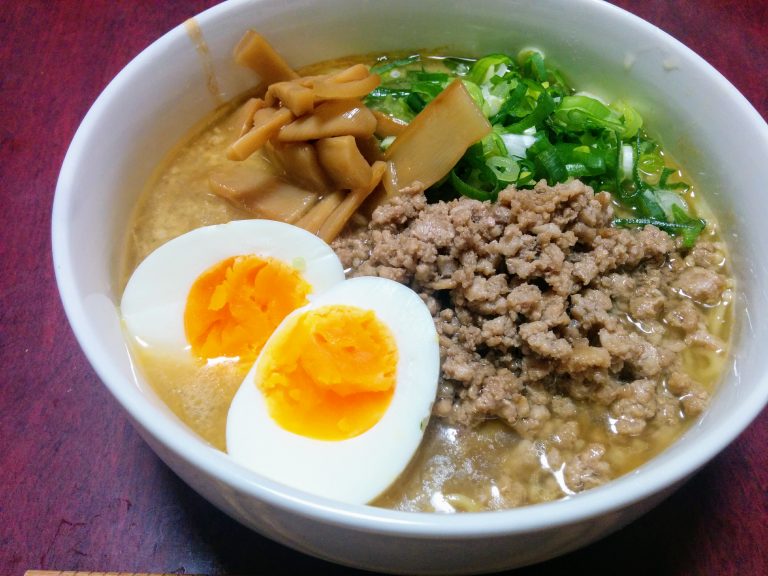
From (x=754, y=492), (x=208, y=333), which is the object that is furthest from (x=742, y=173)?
(x=208, y=333)

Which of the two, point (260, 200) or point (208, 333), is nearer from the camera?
point (208, 333)

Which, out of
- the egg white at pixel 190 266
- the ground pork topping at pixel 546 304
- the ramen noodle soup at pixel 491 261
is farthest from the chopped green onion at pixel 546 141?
the egg white at pixel 190 266

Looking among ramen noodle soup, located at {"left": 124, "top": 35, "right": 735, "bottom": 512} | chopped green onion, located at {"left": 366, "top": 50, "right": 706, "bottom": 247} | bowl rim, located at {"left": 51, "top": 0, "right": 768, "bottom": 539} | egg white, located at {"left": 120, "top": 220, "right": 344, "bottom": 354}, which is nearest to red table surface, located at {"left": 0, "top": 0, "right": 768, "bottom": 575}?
ramen noodle soup, located at {"left": 124, "top": 35, "right": 735, "bottom": 512}

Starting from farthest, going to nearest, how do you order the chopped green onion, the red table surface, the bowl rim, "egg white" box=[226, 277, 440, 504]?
the chopped green onion
the red table surface
"egg white" box=[226, 277, 440, 504]
the bowl rim

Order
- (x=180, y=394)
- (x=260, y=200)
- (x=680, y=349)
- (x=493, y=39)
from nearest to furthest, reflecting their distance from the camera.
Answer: (x=180, y=394) < (x=680, y=349) < (x=260, y=200) < (x=493, y=39)

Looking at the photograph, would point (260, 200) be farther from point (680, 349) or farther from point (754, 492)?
point (754, 492)

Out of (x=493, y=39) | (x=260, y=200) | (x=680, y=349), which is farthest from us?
(x=493, y=39)

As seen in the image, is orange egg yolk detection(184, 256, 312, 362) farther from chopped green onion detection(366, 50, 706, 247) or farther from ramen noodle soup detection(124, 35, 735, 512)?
chopped green onion detection(366, 50, 706, 247)

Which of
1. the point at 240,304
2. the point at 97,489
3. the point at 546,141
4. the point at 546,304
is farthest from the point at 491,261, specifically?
the point at 97,489
